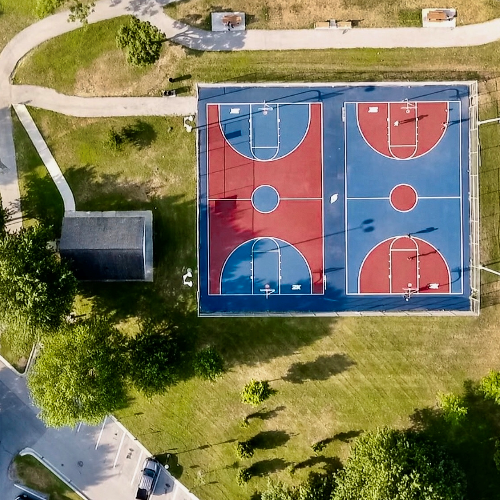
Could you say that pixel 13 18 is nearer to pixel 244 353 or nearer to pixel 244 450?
pixel 244 353

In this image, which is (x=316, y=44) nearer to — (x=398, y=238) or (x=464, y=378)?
(x=398, y=238)

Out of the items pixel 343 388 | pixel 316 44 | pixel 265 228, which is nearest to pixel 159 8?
pixel 316 44

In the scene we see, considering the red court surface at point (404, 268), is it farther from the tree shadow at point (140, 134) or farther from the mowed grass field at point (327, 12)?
the tree shadow at point (140, 134)

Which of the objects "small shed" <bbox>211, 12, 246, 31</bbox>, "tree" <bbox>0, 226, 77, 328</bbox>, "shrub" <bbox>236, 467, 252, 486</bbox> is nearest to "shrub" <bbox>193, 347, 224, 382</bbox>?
"shrub" <bbox>236, 467, 252, 486</bbox>

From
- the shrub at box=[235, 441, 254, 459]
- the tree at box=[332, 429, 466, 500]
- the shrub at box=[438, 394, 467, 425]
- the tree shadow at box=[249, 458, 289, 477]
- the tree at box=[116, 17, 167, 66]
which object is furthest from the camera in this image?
the tree shadow at box=[249, 458, 289, 477]

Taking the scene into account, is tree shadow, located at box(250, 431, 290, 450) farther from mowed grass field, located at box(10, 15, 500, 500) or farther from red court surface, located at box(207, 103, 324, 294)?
red court surface, located at box(207, 103, 324, 294)

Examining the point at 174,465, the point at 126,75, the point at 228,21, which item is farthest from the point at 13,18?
the point at 174,465
